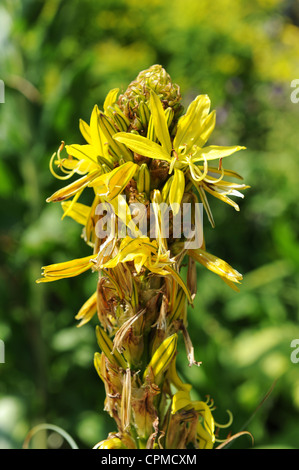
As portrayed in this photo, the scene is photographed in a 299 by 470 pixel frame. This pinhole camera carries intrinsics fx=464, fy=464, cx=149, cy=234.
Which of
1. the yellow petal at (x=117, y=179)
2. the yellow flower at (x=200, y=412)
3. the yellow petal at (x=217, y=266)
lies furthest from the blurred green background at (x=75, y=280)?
the yellow petal at (x=117, y=179)

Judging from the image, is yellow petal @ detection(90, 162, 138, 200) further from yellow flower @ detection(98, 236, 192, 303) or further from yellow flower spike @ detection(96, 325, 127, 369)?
yellow flower spike @ detection(96, 325, 127, 369)

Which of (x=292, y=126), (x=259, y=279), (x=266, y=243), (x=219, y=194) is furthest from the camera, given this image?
(x=292, y=126)

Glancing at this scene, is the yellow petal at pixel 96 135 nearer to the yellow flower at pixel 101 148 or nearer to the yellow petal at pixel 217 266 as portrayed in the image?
the yellow flower at pixel 101 148

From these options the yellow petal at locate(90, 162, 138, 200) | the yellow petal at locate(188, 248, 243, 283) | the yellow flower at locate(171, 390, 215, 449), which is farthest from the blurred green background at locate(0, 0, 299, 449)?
the yellow petal at locate(90, 162, 138, 200)

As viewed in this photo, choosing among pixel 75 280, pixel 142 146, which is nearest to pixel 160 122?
pixel 142 146

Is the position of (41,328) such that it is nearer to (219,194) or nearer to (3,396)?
(3,396)

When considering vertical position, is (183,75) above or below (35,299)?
above

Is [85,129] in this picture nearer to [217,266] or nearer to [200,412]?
[217,266]

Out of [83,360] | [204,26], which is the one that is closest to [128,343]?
[83,360]
